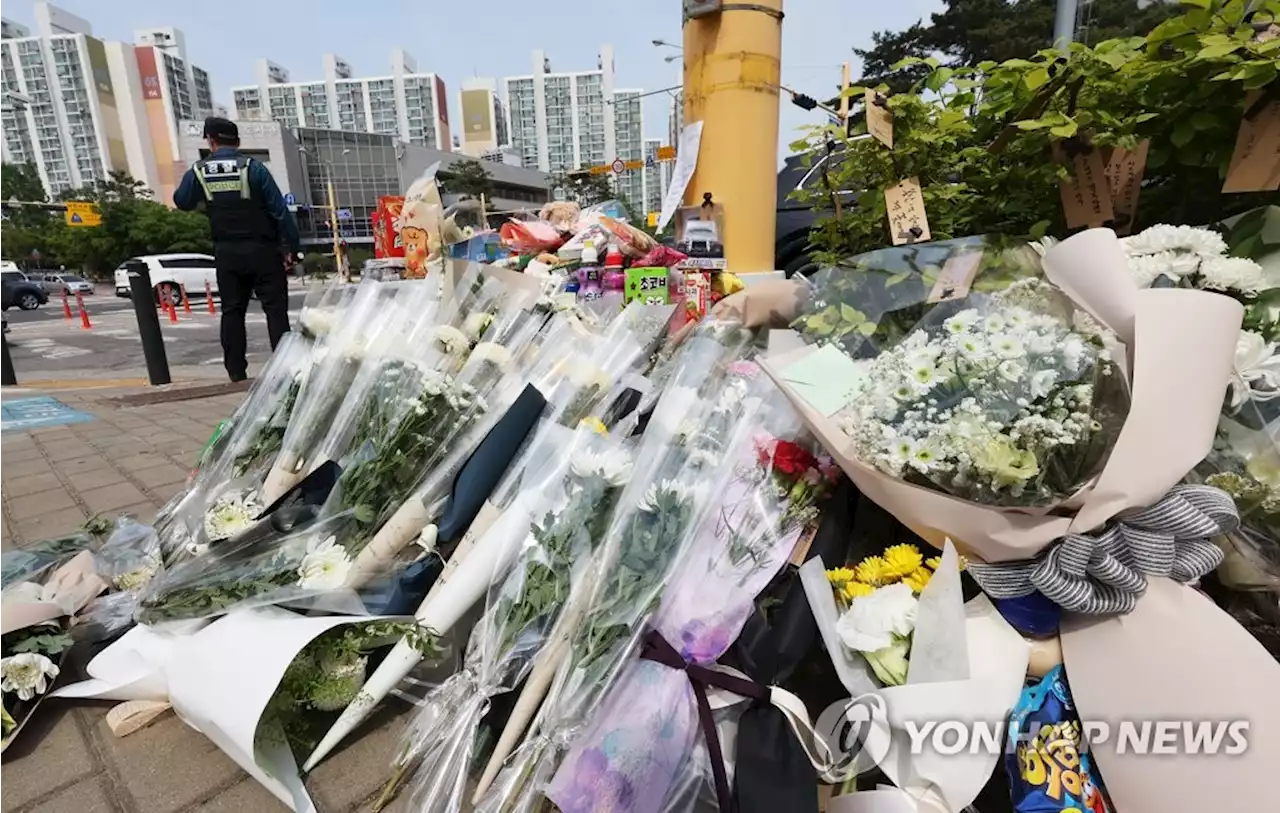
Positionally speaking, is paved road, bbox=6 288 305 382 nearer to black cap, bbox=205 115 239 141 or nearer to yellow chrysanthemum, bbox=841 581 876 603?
black cap, bbox=205 115 239 141

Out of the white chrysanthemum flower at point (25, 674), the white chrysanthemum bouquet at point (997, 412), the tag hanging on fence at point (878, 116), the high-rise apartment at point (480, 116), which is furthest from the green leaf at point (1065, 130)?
the high-rise apartment at point (480, 116)

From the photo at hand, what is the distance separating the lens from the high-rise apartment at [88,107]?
6347cm

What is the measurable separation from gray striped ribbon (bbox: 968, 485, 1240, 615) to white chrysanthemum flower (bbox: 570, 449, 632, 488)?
0.80m

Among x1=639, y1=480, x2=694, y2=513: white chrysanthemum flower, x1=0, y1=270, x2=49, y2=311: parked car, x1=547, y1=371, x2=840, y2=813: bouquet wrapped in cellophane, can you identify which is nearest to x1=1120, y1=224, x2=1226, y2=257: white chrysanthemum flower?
x1=547, y1=371, x2=840, y2=813: bouquet wrapped in cellophane

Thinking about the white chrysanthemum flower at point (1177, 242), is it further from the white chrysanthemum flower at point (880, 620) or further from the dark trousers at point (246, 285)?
the dark trousers at point (246, 285)

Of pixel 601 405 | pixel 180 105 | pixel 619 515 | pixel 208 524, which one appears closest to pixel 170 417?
pixel 208 524

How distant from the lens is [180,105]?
6994 cm

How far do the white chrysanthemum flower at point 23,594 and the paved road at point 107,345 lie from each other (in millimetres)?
6238

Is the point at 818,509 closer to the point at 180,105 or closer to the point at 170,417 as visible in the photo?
the point at 170,417

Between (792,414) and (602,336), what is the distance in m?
0.73

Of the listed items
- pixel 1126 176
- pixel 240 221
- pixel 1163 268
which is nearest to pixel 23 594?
pixel 1163 268

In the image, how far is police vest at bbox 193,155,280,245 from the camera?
4629 millimetres

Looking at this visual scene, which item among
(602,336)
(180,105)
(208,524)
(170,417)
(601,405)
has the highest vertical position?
(180,105)
